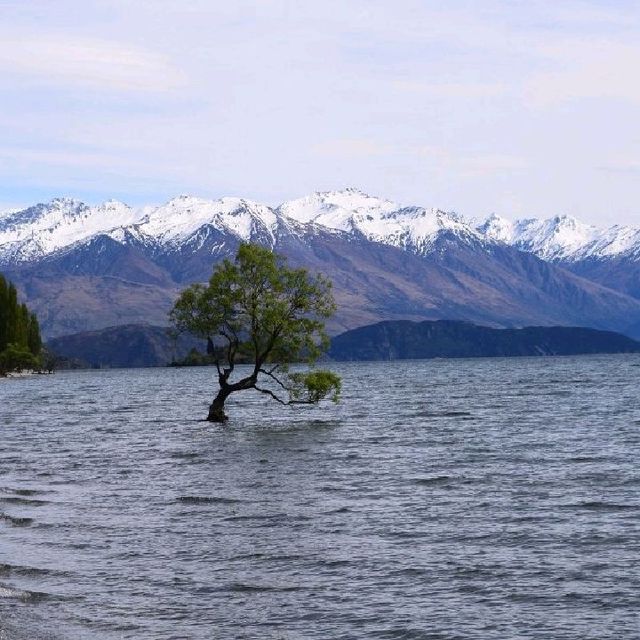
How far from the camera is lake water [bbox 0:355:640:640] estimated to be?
27.6 meters

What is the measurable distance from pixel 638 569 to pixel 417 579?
6843 mm

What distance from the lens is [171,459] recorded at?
6500cm

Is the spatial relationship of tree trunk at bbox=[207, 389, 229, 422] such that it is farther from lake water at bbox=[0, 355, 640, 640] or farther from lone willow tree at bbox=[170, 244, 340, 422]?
lake water at bbox=[0, 355, 640, 640]

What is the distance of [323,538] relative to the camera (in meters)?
37.8

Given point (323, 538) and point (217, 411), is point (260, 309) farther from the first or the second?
point (323, 538)

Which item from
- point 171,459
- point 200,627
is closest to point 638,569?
point 200,627

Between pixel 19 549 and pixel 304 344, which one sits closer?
pixel 19 549

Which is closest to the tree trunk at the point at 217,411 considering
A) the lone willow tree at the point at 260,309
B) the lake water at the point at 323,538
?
the lone willow tree at the point at 260,309

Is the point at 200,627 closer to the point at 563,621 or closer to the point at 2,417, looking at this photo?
the point at 563,621

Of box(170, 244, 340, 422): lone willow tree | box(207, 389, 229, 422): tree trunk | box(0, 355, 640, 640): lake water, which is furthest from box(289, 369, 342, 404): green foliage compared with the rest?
box(0, 355, 640, 640): lake water

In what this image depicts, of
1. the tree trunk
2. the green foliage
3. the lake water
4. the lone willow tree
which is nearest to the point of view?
the lake water

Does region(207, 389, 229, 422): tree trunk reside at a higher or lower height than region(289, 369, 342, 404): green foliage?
lower

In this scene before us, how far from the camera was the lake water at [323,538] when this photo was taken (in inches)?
1086

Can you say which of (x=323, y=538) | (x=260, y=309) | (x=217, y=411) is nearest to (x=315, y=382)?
(x=260, y=309)
